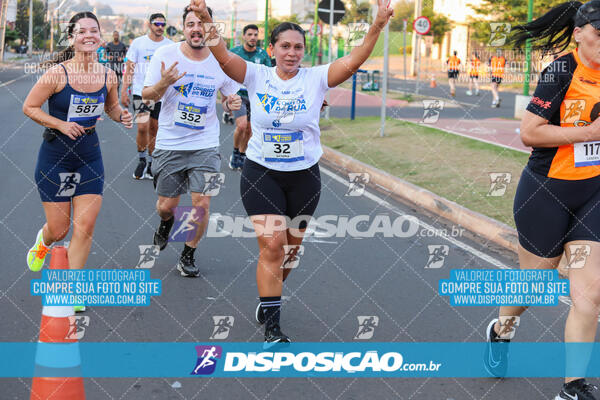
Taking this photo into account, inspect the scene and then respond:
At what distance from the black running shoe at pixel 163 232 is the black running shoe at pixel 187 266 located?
331mm

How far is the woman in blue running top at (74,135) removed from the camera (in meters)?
4.87

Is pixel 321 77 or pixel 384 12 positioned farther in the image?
pixel 321 77

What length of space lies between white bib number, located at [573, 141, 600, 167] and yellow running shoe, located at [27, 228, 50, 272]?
3.83m

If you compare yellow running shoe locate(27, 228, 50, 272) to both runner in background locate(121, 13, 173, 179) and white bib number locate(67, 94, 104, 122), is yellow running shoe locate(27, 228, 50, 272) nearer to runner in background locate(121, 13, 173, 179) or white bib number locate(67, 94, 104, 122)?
white bib number locate(67, 94, 104, 122)

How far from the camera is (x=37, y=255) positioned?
5.62 metres

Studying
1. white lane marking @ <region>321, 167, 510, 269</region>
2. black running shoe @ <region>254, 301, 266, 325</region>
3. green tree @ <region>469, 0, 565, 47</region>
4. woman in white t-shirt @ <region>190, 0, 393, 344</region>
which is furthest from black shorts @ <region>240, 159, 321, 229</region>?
green tree @ <region>469, 0, 565, 47</region>

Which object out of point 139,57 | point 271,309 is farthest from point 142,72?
point 271,309

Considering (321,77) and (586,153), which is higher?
(321,77)

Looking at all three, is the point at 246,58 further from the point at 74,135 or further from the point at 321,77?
the point at 321,77

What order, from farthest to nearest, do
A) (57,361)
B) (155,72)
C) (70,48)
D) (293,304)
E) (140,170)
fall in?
(140,170)
(155,72)
(293,304)
(70,48)
(57,361)

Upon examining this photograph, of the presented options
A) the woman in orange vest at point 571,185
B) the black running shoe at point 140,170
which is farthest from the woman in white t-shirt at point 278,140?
the black running shoe at point 140,170

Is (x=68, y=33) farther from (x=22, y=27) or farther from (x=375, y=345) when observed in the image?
(x=22, y=27)

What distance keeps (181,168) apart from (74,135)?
134 centimetres

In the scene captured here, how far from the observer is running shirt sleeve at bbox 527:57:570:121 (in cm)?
364
